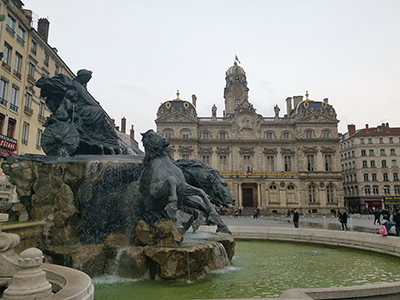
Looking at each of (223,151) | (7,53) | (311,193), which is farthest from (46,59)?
(311,193)

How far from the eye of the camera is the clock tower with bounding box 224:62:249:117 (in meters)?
55.1

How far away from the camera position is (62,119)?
9102 millimetres

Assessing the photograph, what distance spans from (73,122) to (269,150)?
42.2 meters

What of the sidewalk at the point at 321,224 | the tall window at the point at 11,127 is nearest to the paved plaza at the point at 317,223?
the sidewalk at the point at 321,224

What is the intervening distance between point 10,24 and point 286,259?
25524mm

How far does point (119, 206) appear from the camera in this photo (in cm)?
766

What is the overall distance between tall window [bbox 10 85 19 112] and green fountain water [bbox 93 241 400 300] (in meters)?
21.3

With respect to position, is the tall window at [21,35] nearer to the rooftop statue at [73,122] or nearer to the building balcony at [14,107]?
the building balcony at [14,107]

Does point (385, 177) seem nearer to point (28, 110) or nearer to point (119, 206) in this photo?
point (28, 110)

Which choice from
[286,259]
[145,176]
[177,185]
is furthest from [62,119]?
[286,259]

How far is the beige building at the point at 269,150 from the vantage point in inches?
1838

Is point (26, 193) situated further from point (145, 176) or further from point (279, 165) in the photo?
point (279, 165)

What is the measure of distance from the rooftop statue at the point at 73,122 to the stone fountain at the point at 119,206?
0.04m

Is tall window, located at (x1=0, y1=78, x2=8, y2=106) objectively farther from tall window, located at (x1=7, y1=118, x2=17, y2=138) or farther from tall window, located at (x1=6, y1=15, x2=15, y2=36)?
tall window, located at (x1=6, y1=15, x2=15, y2=36)
